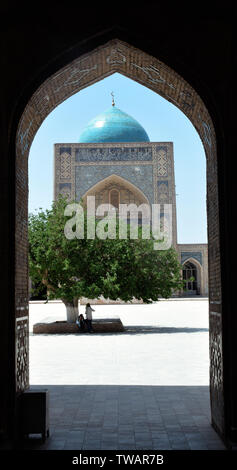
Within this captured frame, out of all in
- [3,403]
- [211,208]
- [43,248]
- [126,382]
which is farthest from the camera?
[43,248]

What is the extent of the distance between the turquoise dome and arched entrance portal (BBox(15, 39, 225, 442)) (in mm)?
23382

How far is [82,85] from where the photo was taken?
4867 mm

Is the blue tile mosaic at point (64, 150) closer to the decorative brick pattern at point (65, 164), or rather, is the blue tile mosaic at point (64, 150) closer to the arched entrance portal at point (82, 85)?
the decorative brick pattern at point (65, 164)

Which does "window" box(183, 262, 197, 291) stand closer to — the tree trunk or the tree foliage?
the tree foliage

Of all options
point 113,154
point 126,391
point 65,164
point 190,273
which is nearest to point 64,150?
point 65,164

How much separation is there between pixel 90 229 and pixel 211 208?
311 inches

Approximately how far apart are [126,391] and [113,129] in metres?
23.7

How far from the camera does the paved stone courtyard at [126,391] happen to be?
3953 mm

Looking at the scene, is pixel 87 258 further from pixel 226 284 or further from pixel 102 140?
pixel 102 140

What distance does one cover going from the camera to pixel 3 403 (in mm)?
3664

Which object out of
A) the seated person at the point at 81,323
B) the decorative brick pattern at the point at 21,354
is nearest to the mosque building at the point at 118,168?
the seated person at the point at 81,323

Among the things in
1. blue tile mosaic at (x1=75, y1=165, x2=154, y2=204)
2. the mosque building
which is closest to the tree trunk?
the mosque building

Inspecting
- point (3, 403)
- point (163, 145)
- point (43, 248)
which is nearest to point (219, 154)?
point (3, 403)

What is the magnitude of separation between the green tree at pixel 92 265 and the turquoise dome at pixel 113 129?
16.0 metres
